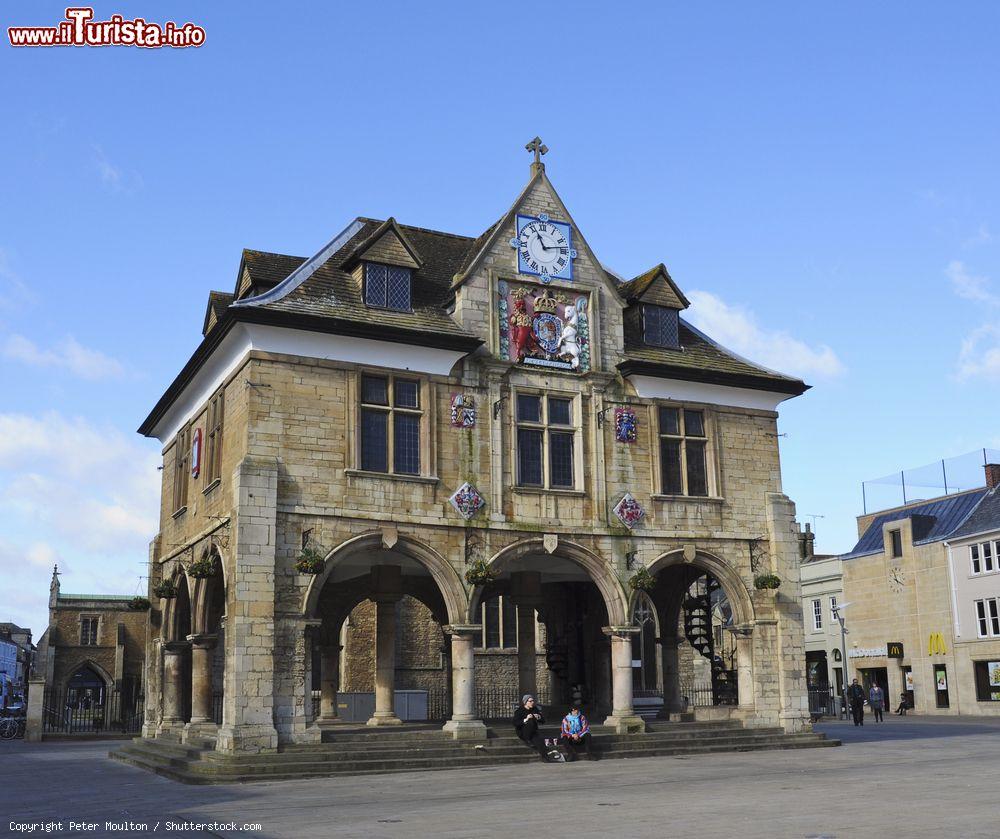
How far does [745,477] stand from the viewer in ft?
88.2

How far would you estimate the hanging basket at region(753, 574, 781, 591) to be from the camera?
25.6 meters

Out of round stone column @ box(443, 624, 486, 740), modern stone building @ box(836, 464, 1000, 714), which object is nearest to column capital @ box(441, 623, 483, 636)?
round stone column @ box(443, 624, 486, 740)

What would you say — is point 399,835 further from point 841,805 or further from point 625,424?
point 625,424

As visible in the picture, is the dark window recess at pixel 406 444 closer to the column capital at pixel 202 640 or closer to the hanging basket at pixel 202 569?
the hanging basket at pixel 202 569

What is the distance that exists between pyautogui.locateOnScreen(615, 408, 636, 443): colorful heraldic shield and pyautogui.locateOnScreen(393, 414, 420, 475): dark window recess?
501cm

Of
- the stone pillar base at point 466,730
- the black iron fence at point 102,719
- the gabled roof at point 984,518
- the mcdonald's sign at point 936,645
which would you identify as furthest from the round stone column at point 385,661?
the mcdonald's sign at point 936,645

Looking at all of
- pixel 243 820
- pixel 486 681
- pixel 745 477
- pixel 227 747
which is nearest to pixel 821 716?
pixel 486 681

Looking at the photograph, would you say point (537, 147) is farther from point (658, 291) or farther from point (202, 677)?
point (202, 677)

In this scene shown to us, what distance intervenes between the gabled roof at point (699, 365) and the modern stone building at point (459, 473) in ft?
0.23

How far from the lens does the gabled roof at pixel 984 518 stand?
4606cm

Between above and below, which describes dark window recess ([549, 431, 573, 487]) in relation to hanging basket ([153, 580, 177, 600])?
above

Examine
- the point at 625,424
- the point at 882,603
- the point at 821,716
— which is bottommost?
the point at 821,716

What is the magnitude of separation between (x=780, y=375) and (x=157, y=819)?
1941 cm

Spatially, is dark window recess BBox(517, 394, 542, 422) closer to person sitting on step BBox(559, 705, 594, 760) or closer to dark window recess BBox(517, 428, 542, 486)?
dark window recess BBox(517, 428, 542, 486)
